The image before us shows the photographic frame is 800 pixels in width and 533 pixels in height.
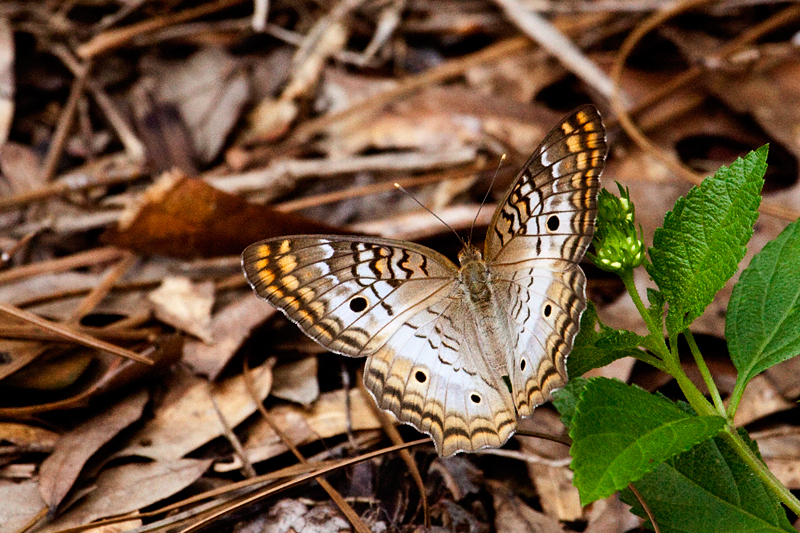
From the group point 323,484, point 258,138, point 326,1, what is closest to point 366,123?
point 258,138

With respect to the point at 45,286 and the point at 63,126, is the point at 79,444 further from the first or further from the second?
the point at 63,126

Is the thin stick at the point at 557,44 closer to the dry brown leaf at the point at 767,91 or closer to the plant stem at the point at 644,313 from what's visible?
the dry brown leaf at the point at 767,91

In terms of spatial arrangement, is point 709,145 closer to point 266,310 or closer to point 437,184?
Answer: point 437,184

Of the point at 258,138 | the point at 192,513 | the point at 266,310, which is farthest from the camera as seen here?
the point at 258,138

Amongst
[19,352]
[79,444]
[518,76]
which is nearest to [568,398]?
[79,444]

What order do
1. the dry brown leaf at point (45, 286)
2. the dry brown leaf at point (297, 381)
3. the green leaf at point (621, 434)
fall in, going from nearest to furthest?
the green leaf at point (621, 434), the dry brown leaf at point (297, 381), the dry brown leaf at point (45, 286)

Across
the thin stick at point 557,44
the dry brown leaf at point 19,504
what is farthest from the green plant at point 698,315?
the thin stick at point 557,44

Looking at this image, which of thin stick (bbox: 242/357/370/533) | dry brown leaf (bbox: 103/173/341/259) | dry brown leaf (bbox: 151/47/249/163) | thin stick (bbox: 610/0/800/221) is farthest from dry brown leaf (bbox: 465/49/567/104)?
thin stick (bbox: 242/357/370/533)
